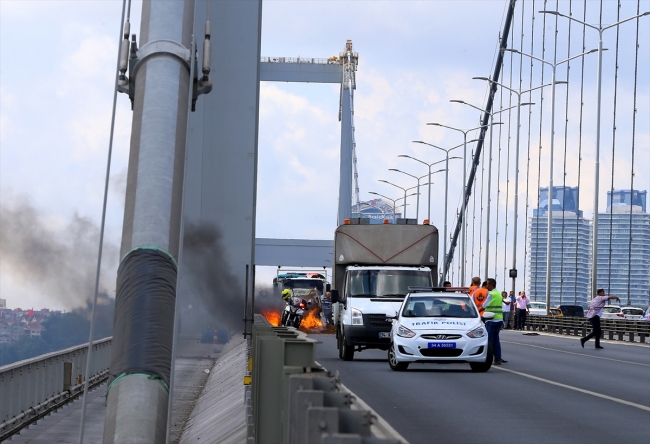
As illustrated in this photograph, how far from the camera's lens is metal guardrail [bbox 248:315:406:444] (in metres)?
4.32

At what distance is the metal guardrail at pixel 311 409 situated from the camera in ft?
14.2

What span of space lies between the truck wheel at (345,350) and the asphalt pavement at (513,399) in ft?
0.61

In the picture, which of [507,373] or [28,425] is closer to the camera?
[28,425]

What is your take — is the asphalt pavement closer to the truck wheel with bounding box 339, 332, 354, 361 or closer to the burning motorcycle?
the truck wheel with bounding box 339, 332, 354, 361

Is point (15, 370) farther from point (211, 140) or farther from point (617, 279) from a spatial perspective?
point (617, 279)

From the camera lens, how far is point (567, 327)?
45875 millimetres

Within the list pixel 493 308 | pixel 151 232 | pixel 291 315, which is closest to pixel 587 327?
pixel 291 315

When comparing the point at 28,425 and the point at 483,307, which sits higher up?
the point at 483,307

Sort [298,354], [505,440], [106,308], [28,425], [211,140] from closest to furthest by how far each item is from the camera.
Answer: [298,354], [505,440], [28,425], [106,308], [211,140]

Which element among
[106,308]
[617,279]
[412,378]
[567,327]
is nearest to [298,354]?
[412,378]

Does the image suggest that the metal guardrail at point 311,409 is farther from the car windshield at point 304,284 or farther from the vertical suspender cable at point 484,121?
the vertical suspender cable at point 484,121

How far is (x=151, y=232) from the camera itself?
9.62m

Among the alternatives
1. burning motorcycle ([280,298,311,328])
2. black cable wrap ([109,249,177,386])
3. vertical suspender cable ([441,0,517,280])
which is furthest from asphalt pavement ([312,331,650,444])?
vertical suspender cable ([441,0,517,280])

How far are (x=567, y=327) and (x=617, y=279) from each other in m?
157
